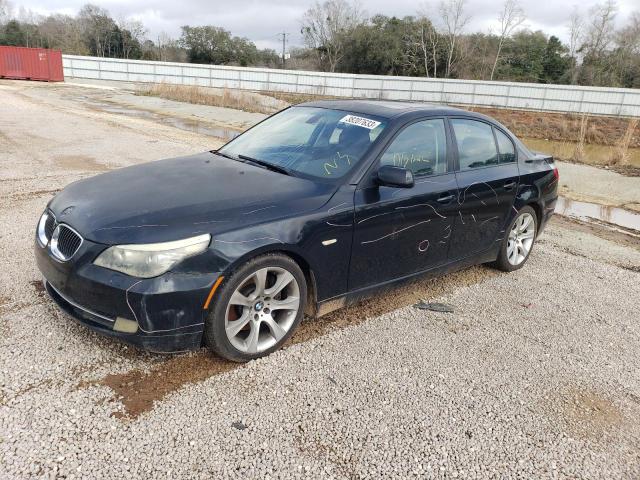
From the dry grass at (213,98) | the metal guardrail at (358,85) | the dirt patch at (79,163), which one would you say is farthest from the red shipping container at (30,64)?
the dirt patch at (79,163)

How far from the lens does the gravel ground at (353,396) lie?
2.53 metres

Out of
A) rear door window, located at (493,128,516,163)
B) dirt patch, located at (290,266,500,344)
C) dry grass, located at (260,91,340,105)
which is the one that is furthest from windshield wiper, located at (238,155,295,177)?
dry grass, located at (260,91,340,105)

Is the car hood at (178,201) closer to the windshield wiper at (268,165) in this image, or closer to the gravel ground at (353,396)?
the windshield wiper at (268,165)

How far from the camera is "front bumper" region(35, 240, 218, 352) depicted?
9.21 feet

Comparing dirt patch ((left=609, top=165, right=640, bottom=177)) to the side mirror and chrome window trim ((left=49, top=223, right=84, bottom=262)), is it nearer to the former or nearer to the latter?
the side mirror

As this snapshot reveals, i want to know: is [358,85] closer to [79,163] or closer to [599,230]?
[79,163]

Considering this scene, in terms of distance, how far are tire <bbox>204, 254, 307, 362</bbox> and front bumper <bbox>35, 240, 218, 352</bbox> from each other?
114 mm

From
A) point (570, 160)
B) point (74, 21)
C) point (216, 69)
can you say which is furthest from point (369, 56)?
point (570, 160)

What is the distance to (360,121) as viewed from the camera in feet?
13.3

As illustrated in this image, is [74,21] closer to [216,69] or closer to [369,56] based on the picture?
[369,56]

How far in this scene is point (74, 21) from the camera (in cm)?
7350

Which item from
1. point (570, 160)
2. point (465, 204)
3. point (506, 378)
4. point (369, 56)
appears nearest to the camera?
point (506, 378)

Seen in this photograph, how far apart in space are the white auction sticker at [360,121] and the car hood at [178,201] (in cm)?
75

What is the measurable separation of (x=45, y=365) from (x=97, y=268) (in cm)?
76
